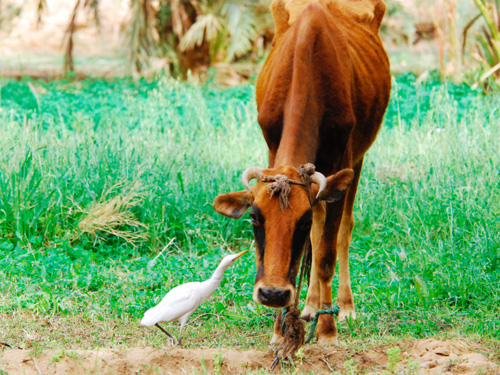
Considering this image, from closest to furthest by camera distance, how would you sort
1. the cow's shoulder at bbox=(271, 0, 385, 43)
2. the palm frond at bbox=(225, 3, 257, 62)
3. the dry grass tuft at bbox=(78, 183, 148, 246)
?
the cow's shoulder at bbox=(271, 0, 385, 43) < the dry grass tuft at bbox=(78, 183, 148, 246) < the palm frond at bbox=(225, 3, 257, 62)

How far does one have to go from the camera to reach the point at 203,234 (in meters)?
6.15

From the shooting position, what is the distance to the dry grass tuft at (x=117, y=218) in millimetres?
5898

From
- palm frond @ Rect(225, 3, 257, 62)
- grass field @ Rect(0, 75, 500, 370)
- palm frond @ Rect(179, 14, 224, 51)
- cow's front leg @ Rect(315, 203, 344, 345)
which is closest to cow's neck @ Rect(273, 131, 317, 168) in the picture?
cow's front leg @ Rect(315, 203, 344, 345)

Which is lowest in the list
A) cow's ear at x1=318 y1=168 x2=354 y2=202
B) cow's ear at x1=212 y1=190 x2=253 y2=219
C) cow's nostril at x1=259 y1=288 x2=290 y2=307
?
cow's nostril at x1=259 y1=288 x2=290 y2=307

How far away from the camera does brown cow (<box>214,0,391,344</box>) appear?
351 centimetres

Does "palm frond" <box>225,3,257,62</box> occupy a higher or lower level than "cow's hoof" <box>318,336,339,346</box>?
higher

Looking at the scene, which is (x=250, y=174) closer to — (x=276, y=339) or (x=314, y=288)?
(x=276, y=339)

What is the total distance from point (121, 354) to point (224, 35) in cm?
1103

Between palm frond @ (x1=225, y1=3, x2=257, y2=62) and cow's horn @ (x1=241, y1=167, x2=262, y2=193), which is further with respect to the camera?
palm frond @ (x1=225, y1=3, x2=257, y2=62)

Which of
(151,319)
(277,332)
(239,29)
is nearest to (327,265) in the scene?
(277,332)

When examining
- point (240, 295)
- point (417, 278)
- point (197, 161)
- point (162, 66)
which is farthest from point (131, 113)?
point (417, 278)

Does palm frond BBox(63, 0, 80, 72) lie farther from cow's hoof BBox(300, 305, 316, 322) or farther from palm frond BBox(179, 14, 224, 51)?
cow's hoof BBox(300, 305, 316, 322)

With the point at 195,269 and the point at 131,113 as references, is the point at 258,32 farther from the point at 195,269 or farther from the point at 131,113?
the point at 195,269

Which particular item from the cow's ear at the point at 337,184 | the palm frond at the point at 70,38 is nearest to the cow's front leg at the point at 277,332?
the cow's ear at the point at 337,184
